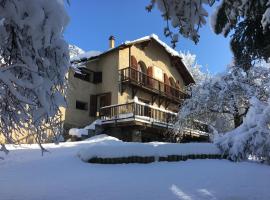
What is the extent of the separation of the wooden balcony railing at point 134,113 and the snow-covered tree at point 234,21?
46.7ft

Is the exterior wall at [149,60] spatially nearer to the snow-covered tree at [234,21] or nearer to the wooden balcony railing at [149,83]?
the wooden balcony railing at [149,83]

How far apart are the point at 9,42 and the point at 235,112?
20.9m

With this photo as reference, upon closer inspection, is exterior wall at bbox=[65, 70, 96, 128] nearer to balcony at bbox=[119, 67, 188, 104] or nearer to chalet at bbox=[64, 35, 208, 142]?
chalet at bbox=[64, 35, 208, 142]

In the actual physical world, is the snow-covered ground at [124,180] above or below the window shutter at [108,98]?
below

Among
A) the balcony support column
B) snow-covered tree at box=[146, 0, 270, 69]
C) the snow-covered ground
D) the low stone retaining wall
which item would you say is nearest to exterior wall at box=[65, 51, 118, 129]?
the balcony support column

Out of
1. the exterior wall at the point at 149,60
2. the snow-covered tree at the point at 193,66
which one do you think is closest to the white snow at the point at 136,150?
the exterior wall at the point at 149,60

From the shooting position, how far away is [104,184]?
703 cm

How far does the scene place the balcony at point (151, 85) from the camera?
24.6m

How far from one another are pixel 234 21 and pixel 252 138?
7.95 m

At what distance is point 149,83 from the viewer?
89.2ft

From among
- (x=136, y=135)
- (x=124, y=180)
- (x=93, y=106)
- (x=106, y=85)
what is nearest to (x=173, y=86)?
(x=106, y=85)

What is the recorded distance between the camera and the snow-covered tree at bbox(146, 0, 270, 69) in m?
4.58

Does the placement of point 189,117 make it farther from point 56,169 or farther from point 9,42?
point 9,42

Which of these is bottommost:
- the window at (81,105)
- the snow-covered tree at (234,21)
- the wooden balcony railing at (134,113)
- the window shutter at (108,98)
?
the snow-covered tree at (234,21)
